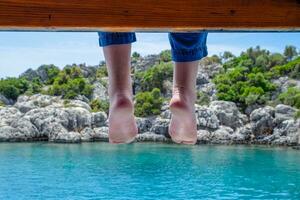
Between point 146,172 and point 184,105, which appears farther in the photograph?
point 146,172

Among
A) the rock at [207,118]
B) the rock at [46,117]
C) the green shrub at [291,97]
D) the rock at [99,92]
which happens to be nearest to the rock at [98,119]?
the rock at [46,117]

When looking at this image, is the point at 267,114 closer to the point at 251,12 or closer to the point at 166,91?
the point at 166,91

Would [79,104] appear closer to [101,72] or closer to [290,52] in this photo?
Answer: [101,72]

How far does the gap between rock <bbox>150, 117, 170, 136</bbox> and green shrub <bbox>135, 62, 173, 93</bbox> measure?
185 inches

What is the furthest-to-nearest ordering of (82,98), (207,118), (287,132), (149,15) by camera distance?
(82,98) < (207,118) < (287,132) < (149,15)

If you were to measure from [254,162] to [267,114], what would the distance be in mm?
4470

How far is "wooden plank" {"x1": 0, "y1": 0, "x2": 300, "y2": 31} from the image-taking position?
0.82 metres

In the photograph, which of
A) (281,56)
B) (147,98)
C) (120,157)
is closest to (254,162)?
(120,157)

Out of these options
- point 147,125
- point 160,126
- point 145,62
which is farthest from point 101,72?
point 160,126

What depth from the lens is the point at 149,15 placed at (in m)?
0.85

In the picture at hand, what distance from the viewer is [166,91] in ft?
96.5

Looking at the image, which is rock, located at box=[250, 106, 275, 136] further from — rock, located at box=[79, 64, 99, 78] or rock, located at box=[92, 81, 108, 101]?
rock, located at box=[79, 64, 99, 78]

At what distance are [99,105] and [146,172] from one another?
34.4 ft

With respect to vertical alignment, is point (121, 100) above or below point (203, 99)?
below
